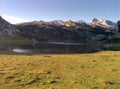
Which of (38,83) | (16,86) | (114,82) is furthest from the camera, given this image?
(114,82)

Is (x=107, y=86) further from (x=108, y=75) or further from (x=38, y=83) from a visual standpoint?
(x=38, y=83)

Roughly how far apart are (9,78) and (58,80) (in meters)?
6.51

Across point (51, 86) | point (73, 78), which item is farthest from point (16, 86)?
point (73, 78)

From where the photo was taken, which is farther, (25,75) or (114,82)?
(25,75)

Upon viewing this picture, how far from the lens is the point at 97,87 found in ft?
67.6

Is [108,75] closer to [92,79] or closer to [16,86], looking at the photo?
[92,79]

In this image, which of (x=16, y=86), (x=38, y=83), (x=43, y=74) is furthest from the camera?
(x=43, y=74)

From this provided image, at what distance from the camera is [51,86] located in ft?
67.4

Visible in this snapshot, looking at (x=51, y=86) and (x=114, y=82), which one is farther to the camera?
(x=114, y=82)

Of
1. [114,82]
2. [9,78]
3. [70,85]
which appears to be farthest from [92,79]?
[9,78]

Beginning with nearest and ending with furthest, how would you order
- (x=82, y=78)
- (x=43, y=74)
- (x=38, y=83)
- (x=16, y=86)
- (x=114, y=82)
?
(x=16, y=86), (x=38, y=83), (x=114, y=82), (x=82, y=78), (x=43, y=74)

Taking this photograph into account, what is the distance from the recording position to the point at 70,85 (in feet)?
69.3

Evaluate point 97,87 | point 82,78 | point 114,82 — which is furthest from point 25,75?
point 114,82

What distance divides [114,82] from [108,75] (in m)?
4.11
